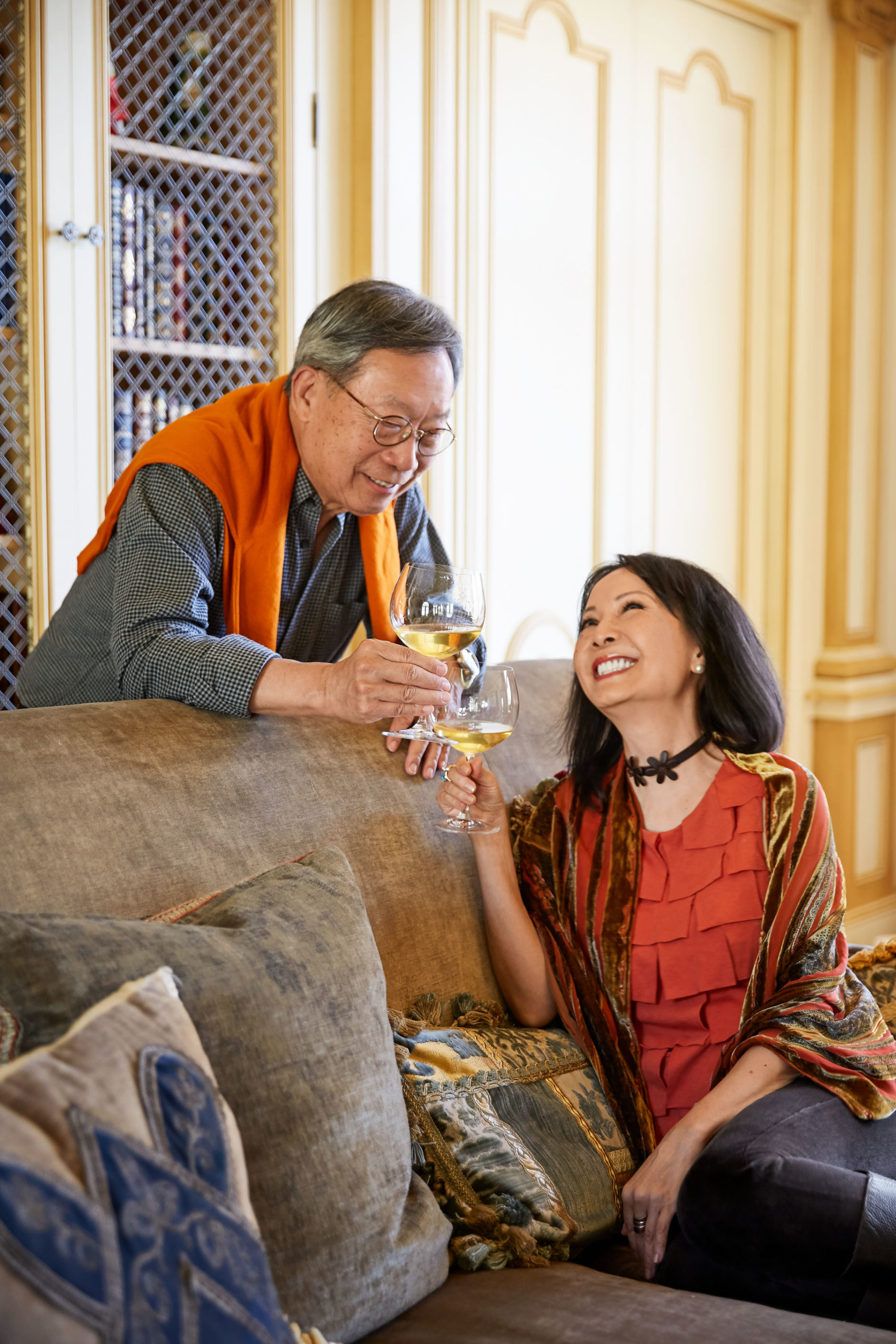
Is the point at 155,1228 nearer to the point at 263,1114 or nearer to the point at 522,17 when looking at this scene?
the point at 263,1114

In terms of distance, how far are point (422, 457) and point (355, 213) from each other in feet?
4.19

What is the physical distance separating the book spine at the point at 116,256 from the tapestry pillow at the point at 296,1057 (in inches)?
64.5

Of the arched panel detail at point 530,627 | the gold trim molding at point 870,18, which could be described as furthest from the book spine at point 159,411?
the gold trim molding at point 870,18

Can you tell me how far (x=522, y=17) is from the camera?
3.18 metres

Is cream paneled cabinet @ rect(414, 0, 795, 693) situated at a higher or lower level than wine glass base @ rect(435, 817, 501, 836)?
higher

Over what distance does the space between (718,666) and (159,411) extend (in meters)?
1.40

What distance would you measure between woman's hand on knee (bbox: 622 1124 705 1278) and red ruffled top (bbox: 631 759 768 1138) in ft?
0.47

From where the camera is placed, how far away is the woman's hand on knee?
4.82 feet

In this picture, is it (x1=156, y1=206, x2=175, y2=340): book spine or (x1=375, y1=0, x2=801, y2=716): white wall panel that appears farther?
(x1=375, y1=0, x2=801, y2=716): white wall panel

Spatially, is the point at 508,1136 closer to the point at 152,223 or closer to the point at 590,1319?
the point at 590,1319

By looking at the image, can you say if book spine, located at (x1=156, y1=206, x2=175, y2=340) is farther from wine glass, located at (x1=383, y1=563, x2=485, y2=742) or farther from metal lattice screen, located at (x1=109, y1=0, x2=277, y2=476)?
wine glass, located at (x1=383, y1=563, x2=485, y2=742)

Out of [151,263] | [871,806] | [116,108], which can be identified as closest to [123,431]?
[151,263]

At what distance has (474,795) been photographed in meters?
1.71

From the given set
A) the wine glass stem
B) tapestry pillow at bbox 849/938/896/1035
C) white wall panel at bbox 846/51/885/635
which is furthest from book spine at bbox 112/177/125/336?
white wall panel at bbox 846/51/885/635
